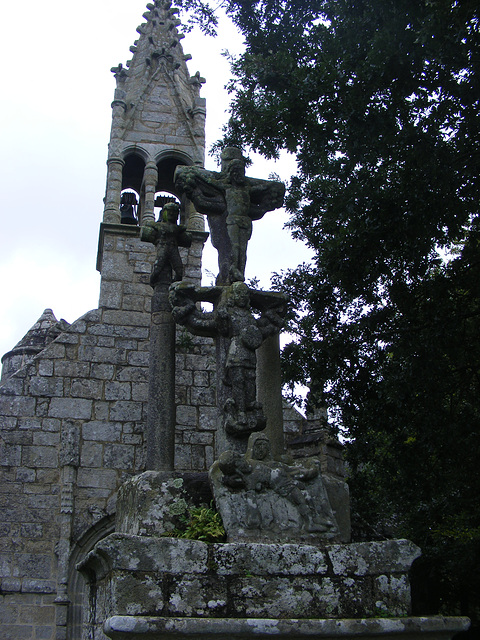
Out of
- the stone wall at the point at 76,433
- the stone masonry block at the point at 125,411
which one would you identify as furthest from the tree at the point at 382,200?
the stone masonry block at the point at 125,411

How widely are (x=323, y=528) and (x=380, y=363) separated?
4204mm

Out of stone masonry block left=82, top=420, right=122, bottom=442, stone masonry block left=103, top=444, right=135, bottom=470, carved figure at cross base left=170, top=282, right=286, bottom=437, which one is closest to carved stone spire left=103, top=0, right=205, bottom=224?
stone masonry block left=82, top=420, right=122, bottom=442

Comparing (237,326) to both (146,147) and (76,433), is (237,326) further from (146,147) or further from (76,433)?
(146,147)

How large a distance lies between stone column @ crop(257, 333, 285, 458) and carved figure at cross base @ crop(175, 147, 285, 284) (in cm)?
61

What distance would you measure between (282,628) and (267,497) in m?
0.82

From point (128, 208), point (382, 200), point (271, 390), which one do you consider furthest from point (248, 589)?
point (128, 208)

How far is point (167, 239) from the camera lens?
596cm

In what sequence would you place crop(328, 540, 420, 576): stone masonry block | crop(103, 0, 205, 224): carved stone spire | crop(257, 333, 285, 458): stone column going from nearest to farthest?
1. crop(328, 540, 420, 576): stone masonry block
2. crop(257, 333, 285, 458): stone column
3. crop(103, 0, 205, 224): carved stone spire

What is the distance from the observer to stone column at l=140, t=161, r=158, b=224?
1071 centimetres

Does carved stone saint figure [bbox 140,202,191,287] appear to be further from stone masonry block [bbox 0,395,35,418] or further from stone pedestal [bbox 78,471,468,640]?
stone masonry block [bbox 0,395,35,418]

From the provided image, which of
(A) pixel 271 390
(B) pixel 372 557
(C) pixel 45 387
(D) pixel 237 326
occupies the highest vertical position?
(C) pixel 45 387

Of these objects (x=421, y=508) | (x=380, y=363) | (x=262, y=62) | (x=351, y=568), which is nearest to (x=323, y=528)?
(x=351, y=568)

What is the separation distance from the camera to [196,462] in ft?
30.1

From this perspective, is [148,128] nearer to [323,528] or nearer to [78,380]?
[78,380]
